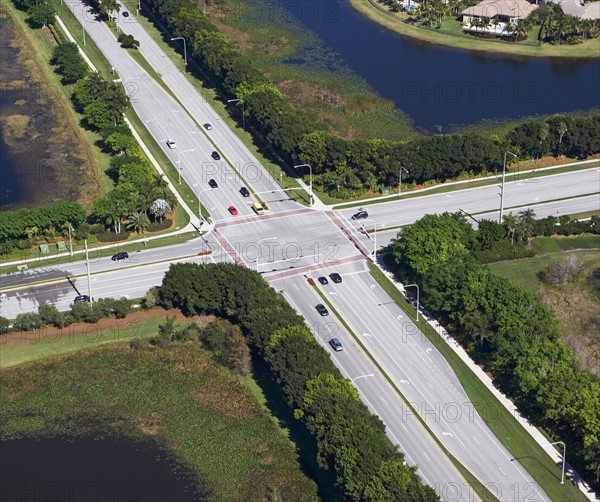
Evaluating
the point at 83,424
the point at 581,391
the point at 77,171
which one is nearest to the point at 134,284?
the point at 83,424

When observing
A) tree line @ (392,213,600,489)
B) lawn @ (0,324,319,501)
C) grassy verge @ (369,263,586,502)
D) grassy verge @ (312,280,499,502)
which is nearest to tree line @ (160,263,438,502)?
lawn @ (0,324,319,501)

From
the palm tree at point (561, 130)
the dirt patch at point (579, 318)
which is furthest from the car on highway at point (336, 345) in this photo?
the palm tree at point (561, 130)

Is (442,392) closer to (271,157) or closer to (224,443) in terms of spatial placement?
(224,443)

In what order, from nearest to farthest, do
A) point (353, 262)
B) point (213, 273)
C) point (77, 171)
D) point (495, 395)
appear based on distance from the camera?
point (495, 395)
point (213, 273)
point (353, 262)
point (77, 171)

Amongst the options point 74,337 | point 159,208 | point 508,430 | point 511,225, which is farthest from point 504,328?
point 159,208

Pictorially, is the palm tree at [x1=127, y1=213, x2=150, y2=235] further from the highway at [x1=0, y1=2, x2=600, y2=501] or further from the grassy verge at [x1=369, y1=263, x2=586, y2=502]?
the grassy verge at [x1=369, y1=263, x2=586, y2=502]

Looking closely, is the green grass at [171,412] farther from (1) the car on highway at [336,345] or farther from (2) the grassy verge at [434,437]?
(2) the grassy verge at [434,437]

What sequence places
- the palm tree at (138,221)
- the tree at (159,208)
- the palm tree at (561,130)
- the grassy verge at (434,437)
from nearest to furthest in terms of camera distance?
the grassy verge at (434,437) → the palm tree at (138,221) → the tree at (159,208) → the palm tree at (561,130)
